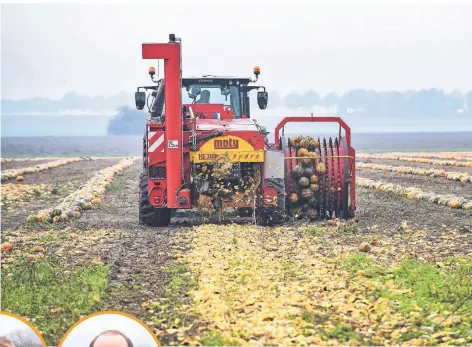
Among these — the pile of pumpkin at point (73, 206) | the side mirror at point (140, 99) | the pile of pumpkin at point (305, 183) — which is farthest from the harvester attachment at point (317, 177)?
the pile of pumpkin at point (73, 206)

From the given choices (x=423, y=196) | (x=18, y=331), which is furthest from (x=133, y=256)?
(x=423, y=196)

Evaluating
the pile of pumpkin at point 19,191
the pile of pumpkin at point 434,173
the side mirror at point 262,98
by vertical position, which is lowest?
the pile of pumpkin at point 19,191

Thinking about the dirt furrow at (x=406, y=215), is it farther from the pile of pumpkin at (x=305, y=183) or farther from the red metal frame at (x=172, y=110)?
the red metal frame at (x=172, y=110)

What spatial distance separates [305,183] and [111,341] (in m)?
13.5

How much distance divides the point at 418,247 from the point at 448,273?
2649 mm

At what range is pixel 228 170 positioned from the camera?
17.7m

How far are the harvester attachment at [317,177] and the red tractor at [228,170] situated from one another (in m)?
0.02

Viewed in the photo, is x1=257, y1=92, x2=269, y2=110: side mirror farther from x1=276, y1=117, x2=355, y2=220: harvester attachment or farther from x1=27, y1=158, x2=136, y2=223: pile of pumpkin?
x1=27, y1=158, x2=136, y2=223: pile of pumpkin

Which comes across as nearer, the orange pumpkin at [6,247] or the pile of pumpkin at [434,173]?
the orange pumpkin at [6,247]

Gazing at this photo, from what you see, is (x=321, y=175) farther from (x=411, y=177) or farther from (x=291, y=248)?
(x=411, y=177)

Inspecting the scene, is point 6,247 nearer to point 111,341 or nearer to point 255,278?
point 255,278

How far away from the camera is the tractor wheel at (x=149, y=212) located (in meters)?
18.1

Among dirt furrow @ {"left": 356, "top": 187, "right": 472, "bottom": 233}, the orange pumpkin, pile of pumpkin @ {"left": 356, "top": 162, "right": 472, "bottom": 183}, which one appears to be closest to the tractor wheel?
the orange pumpkin

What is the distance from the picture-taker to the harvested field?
8766 mm
